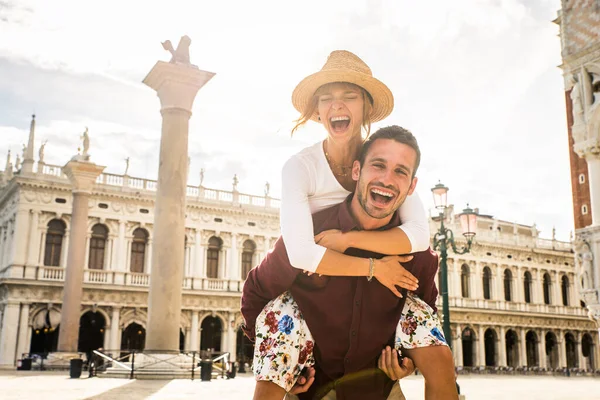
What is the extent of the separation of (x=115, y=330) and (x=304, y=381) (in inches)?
1085

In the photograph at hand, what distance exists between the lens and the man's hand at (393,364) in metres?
2.29

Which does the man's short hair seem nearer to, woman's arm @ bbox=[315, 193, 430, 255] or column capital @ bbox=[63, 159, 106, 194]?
woman's arm @ bbox=[315, 193, 430, 255]

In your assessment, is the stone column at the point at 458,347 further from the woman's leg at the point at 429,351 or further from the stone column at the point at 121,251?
the woman's leg at the point at 429,351

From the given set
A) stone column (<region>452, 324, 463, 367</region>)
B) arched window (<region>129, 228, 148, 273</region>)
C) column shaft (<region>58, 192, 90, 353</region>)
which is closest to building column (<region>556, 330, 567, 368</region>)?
stone column (<region>452, 324, 463, 367</region>)

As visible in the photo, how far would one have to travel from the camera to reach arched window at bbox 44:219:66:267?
28.3m

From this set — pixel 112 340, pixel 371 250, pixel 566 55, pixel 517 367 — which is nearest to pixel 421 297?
pixel 371 250

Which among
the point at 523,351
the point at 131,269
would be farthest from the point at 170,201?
the point at 523,351

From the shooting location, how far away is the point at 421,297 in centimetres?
246

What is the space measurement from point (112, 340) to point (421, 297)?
2754 cm

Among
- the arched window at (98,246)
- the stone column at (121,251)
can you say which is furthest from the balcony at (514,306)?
the arched window at (98,246)

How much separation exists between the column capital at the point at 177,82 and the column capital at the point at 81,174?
7474 mm

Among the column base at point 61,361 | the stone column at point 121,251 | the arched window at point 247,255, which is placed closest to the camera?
the column base at point 61,361

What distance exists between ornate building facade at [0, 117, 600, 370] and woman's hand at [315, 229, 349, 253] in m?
26.7

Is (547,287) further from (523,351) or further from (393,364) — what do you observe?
(393,364)
